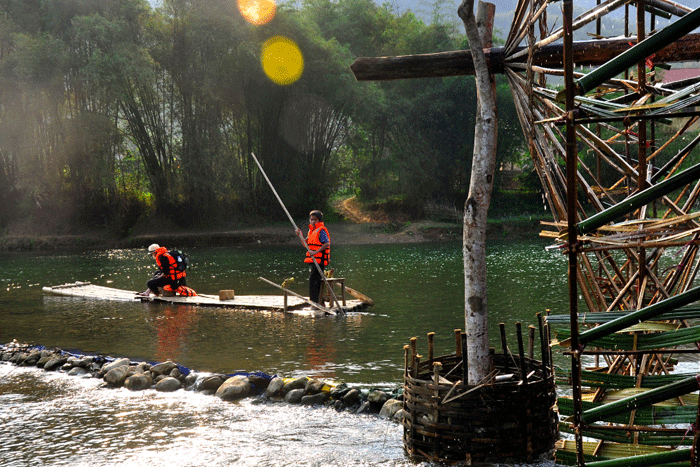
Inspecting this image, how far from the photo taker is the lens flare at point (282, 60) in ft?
95.2

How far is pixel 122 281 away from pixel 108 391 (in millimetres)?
11491

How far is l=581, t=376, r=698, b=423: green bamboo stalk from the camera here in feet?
7.87

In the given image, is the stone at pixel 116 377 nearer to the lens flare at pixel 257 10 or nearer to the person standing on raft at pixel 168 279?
the person standing on raft at pixel 168 279

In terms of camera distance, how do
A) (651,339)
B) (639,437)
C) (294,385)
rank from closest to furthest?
(651,339), (639,437), (294,385)

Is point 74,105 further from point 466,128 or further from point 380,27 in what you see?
point 466,128

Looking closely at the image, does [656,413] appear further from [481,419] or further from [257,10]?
[257,10]

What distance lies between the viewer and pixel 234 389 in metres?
7.05

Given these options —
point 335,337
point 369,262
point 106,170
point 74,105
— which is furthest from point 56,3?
point 335,337

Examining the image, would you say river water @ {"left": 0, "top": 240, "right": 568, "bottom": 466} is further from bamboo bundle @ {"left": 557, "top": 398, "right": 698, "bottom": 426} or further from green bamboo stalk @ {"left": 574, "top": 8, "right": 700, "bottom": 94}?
green bamboo stalk @ {"left": 574, "top": 8, "right": 700, "bottom": 94}

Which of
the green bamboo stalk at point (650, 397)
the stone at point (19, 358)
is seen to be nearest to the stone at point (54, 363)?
the stone at point (19, 358)

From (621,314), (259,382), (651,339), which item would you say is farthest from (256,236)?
(651,339)

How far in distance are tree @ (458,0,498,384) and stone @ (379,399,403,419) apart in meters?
1.63

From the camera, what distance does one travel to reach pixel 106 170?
3033 centimetres

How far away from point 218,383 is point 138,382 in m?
0.99
